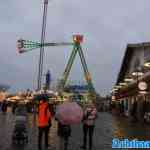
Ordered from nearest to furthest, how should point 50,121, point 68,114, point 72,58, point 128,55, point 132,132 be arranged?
point 68,114 < point 50,121 < point 132,132 < point 128,55 < point 72,58

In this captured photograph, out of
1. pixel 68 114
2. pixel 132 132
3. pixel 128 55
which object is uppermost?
pixel 128 55

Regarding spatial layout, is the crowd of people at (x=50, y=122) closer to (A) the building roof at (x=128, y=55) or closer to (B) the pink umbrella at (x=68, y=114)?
(B) the pink umbrella at (x=68, y=114)

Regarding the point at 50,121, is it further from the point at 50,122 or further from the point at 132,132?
the point at 132,132

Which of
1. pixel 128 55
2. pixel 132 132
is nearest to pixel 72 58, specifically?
pixel 128 55

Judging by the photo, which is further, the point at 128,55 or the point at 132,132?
the point at 128,55

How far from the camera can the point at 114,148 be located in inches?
815

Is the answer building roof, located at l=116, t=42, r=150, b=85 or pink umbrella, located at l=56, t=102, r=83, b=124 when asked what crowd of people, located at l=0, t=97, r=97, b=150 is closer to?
pink umbrella, located at l=56, t=102, r=83, b=124

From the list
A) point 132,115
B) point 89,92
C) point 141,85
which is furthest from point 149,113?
point 89,92

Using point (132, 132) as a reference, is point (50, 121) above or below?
above

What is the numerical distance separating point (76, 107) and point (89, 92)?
398ft

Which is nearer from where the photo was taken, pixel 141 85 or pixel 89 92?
pixel 141 85

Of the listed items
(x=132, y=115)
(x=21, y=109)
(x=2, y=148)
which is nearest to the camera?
(x=2, y=148)

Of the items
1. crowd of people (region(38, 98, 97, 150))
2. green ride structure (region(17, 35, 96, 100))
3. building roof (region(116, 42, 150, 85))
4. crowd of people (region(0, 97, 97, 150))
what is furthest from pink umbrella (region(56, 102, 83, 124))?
green ride structure (region(17, 35, 96, 100))

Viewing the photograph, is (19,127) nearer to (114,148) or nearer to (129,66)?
(114,148)
